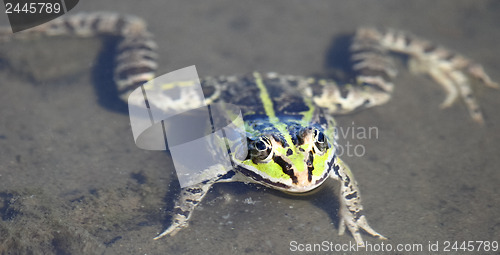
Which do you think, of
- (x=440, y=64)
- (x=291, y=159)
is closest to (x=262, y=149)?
(x=291, y=159)

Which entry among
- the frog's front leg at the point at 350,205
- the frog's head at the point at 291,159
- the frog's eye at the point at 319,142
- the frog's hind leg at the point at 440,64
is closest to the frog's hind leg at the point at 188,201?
the frog's head at the point at 291,159

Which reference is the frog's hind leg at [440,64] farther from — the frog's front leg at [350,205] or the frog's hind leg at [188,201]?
the frog's hind leg at [188,201]

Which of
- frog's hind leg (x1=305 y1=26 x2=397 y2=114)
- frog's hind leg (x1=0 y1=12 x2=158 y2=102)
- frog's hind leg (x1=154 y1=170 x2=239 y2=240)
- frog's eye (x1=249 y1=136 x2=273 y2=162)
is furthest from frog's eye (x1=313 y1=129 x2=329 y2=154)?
frog's hind leg (x1=0 y1=12 x2=158 y2=102)

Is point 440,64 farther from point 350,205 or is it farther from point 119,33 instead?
point 119,33

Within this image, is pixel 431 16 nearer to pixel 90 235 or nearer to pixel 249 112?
pixel 249 112

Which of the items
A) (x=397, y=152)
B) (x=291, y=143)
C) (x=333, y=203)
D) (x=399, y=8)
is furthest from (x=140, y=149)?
(x=399, y=8)

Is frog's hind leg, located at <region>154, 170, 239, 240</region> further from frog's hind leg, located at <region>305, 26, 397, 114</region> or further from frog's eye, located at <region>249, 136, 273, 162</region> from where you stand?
frog's hind leg, located at <region>305, 26, 397, 114</region>
